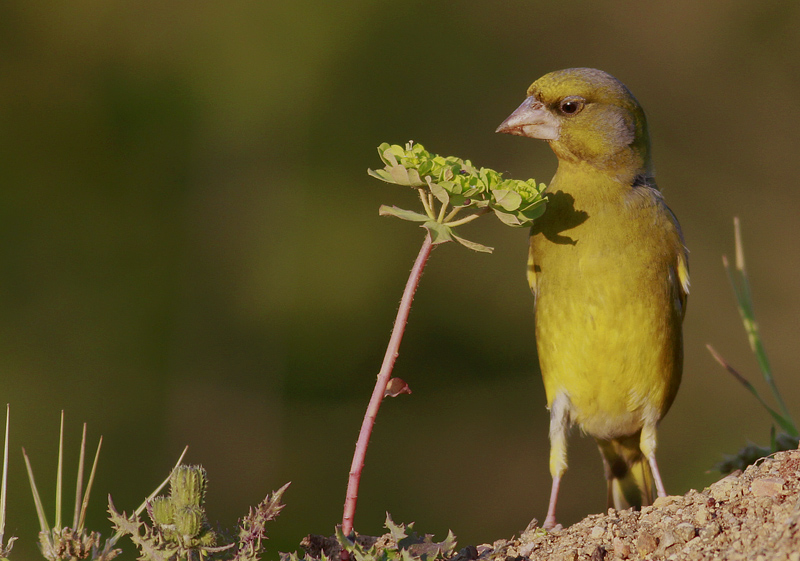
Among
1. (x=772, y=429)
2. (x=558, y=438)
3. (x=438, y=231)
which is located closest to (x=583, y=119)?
(x=558, y=438)

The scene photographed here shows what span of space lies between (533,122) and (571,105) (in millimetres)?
202

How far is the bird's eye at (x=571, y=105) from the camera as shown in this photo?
13.7ft

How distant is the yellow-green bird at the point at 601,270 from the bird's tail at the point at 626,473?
1.13 ft

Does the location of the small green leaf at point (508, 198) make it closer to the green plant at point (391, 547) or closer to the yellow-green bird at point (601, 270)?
the green plant at point (391, 547)

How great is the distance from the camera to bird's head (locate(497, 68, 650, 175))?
4176mm

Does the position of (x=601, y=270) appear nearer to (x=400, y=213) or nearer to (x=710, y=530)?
(x=710, y=530)

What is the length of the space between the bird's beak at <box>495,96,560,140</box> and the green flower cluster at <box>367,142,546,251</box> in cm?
168

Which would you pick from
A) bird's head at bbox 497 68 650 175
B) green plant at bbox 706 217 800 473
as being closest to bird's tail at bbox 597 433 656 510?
green plant at bbox 706 217 800 473

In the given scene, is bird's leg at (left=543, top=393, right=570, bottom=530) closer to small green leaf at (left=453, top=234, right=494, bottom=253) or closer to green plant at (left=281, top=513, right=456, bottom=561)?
green plant at (left=281, top=513, right=456, bottom=561)

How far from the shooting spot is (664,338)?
407 cm

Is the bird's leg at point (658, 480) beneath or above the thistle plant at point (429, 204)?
beneath

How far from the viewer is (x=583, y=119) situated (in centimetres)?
419

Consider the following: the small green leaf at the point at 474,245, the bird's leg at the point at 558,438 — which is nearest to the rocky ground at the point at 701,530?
the small green leaf at the point at 474,245

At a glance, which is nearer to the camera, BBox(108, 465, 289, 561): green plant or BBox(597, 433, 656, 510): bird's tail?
BBox(108, 465, 289, 561): green plant
